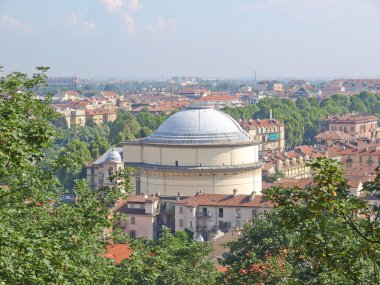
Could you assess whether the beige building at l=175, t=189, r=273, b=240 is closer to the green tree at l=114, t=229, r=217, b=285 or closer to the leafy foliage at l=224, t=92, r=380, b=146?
the green tree at l=114, t=229, r=217, b=285

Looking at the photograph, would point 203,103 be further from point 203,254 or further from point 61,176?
point 203,254

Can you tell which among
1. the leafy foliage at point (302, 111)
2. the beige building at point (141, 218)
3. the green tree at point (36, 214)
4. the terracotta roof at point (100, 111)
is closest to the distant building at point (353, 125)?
the leafy foliage at point (302, 111)

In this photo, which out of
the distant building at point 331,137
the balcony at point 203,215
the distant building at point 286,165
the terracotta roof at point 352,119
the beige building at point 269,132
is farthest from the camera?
the terracotta roof at point 352,119

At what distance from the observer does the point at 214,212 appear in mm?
40406

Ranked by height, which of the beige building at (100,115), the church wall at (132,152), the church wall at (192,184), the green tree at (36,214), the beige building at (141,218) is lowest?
the beige building at (100,115)

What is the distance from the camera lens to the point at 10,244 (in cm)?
1026

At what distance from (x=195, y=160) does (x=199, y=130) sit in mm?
2044

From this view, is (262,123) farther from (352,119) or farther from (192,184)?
(192,184)

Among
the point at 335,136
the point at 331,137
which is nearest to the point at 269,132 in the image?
the point at 331,137

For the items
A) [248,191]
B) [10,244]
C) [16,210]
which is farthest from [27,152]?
[248,191]

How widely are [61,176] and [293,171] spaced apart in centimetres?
1632

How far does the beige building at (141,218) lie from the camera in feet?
131

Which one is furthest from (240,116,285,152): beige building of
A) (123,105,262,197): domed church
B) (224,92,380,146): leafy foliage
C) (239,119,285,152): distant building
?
(123,105,262,197): domed church

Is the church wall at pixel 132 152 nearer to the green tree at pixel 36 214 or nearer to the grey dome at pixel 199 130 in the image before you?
the grey dome at pixel 199 130
